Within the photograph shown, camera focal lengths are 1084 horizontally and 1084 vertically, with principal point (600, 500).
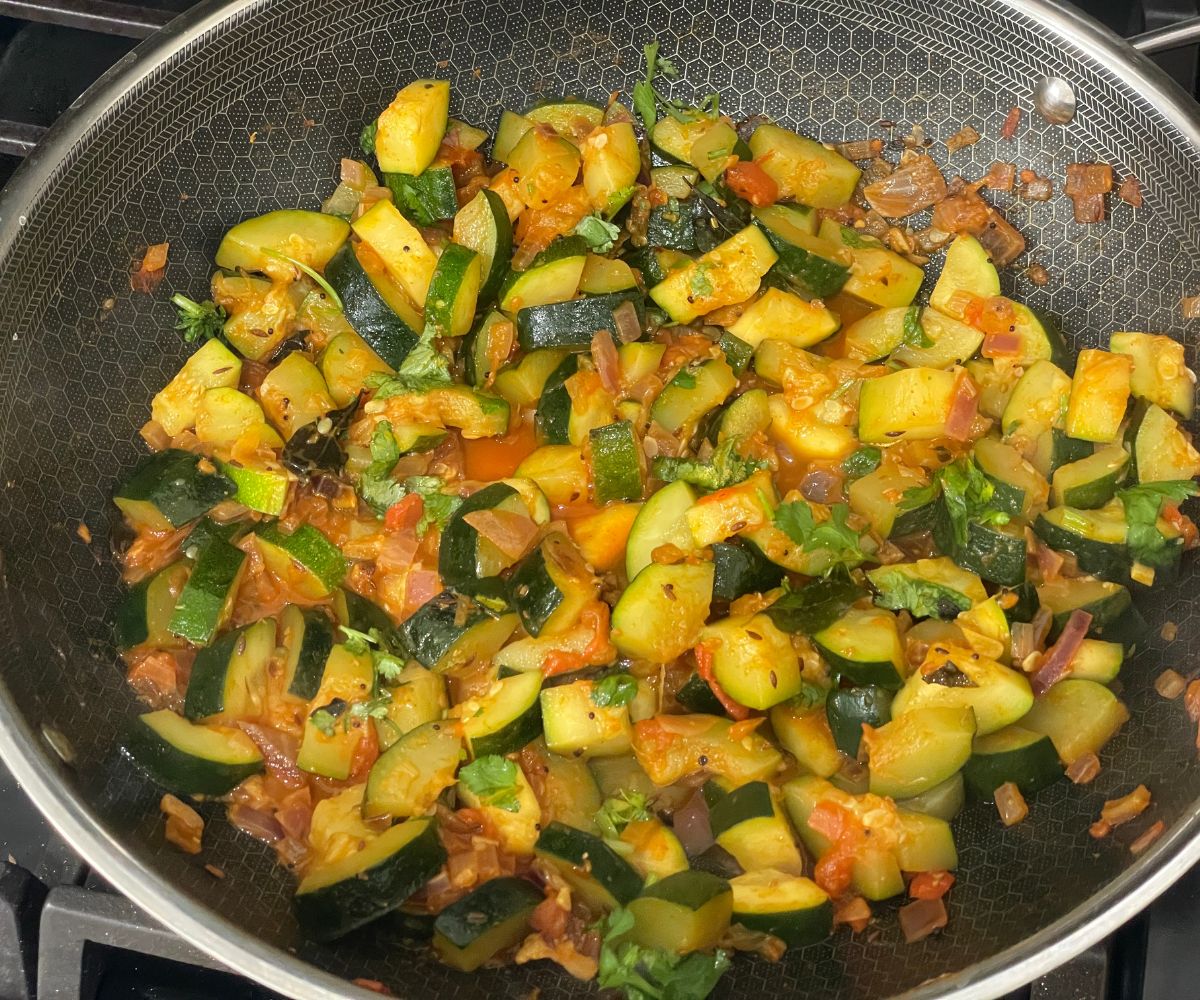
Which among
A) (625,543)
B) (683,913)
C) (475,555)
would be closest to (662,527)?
(625,543)

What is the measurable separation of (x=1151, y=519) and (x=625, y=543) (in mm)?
1336

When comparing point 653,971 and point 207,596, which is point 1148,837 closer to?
point 653,971

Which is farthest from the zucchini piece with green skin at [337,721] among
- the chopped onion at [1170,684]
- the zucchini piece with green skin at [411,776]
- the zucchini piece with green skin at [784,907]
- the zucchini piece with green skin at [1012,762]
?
the chopped onion at [1170,684]

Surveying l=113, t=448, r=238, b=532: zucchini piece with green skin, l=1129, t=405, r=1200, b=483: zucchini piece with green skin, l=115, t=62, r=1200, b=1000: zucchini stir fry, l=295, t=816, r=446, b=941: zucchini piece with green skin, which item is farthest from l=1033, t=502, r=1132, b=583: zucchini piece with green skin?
Answer: l=113, t=448, r=238, b=532: zucchini piece with green skin

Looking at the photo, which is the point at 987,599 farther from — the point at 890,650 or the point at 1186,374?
the point at 1186,374

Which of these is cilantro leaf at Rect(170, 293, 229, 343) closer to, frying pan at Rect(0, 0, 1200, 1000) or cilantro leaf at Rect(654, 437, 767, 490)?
frying pan at Rect(0, 0, 1200, 1000)

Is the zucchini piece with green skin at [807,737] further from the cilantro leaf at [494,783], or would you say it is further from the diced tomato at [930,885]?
the cilantro leaf at [494,783]

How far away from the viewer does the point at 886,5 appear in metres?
3.21

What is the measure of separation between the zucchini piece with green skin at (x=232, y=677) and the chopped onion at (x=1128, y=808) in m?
2.08

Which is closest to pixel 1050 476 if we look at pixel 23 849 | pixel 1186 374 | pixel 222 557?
pixel 1186 374

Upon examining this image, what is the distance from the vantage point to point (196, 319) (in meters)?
3.09

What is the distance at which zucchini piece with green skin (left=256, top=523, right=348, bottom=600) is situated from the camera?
284 cm

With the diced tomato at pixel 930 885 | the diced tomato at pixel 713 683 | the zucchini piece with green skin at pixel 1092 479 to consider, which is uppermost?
the zucchini piece with green skin at pixel 1092 479

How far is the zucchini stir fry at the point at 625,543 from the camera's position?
8.32ft
